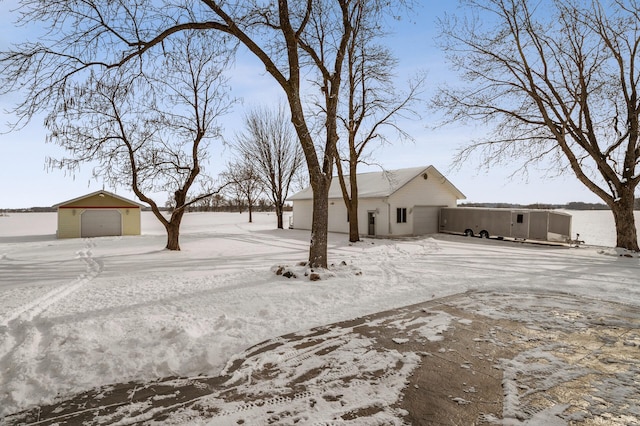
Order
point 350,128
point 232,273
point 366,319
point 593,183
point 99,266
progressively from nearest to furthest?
point 366,319 < point 232,273 < point 99,266 < point 593,183 < point 350,128

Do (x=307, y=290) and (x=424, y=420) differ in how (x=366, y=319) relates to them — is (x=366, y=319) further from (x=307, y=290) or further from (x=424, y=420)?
(x=424, y=420)

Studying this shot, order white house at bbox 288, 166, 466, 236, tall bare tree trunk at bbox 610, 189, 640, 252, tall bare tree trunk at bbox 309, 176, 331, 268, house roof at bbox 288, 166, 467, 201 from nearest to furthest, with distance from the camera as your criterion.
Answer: tall bare tree trunk at bbox 309, 176, 331, 268 → tall bare tree trunk at bbox 610, 189, 640, 252 → white house at bbox 288, 166, 466, 236 → house roof at bbox 288, 166, 467, 201

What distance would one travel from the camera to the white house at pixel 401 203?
20.7 meters

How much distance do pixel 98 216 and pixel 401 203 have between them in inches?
784

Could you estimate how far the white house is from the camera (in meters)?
20.7

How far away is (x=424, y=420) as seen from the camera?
8.86ft

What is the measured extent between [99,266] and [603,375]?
11.7 metres

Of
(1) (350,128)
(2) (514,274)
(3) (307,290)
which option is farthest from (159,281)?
(1) (350,128)

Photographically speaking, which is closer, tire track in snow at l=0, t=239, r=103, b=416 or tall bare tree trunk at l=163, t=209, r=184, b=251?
tire track in snow at l=0, t=239, r=103, b=416

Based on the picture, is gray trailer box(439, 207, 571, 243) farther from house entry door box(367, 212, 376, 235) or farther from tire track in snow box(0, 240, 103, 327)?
tire track in snow box(0, 240, 103, 327)

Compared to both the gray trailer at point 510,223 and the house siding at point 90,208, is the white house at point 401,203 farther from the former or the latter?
the house siding at point 90,208

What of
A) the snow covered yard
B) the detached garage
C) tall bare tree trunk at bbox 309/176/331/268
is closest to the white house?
the snow covered yard

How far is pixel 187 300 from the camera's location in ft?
19.8

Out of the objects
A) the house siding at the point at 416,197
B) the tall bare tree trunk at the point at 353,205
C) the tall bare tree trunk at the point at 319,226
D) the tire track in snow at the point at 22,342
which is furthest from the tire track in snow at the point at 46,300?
the house siding at the point at 416,197
